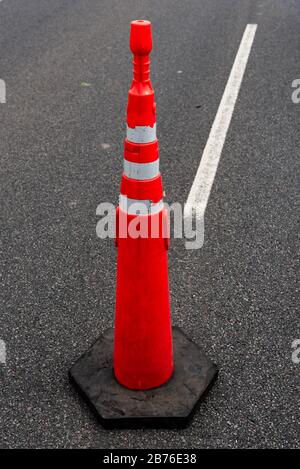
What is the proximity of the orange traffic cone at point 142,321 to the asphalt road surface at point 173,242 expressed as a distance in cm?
9

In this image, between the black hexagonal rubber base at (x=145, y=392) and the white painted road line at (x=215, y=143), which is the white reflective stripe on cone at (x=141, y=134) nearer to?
the black hexagonal rubber base at (x=145, y=392)

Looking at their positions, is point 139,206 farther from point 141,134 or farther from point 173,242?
point 173,242

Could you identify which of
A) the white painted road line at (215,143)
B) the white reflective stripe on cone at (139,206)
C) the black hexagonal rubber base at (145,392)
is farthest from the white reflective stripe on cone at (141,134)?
the white painted road line at (215,143)

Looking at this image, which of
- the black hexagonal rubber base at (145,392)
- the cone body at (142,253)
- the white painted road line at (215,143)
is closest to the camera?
the cone body at (142,253)

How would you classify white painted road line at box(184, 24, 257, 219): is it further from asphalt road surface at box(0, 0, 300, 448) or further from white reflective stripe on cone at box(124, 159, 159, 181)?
white reflective stripe on cone at box(124, 159, 159, 181)

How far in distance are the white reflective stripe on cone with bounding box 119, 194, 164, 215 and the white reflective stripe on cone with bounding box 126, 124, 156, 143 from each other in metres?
0.26

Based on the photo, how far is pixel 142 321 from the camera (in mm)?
2527

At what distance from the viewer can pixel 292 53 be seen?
736cm

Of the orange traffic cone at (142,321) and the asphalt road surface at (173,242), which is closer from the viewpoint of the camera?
the orange traffic cone at (142,321)

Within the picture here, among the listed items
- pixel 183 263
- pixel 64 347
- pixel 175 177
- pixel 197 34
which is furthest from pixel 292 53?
pixel 64 347

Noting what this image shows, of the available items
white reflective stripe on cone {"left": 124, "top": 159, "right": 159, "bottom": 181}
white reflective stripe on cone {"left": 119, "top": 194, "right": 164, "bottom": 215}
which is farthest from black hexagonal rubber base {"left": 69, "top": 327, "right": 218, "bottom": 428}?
white reflective stripe on cone {"left": 124, "top": 159, "right": 159, "bottom": 181}

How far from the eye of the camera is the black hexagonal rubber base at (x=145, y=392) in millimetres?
2516

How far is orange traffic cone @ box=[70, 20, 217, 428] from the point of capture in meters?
2.23

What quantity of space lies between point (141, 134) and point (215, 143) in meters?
3.02
